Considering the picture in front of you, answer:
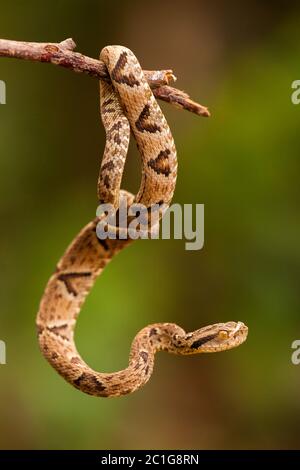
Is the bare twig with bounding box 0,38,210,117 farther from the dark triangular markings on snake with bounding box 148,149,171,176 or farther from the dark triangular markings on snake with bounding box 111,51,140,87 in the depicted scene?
the dark triangular markings on snake with bounding box 148,149,171,176

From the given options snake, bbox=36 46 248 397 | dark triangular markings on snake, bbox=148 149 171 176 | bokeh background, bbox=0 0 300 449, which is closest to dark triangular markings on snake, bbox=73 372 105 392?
snake, bbox=36 46 248 397
